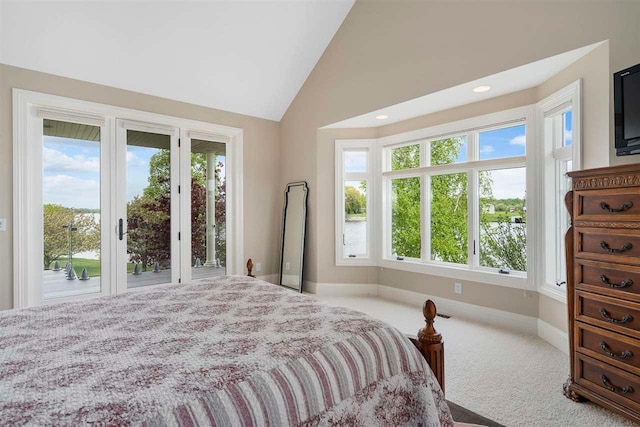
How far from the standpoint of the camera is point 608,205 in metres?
1.92

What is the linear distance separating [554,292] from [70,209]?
4878 mm

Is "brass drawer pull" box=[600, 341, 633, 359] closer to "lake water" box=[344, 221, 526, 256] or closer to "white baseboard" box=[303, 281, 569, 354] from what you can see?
"white baseboard" box=[303, 281, 569, 354]

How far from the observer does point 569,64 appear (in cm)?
269

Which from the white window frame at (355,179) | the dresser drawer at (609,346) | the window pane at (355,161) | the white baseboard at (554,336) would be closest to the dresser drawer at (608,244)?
the dresser drawer at (609,346)

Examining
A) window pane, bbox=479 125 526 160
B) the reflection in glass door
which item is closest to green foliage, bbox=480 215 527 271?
window pane, bbox=479 125 526 160

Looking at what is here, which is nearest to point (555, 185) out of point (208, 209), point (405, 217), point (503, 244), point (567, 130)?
point (567, 130)

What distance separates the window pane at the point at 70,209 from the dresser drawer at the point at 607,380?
177 inches

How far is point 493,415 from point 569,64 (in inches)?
106

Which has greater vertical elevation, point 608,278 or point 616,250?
point 616,250

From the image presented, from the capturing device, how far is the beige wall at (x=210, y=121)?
3.23m

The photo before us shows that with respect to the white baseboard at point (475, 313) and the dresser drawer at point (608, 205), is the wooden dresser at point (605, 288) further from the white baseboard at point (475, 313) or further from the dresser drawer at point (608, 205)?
the white baseboard at point (475, 313)

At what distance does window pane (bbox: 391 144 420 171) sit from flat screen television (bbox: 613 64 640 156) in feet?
7.34

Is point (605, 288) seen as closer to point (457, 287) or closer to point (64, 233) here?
point (457, 287)

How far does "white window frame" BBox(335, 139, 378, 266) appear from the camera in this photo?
4.63m
